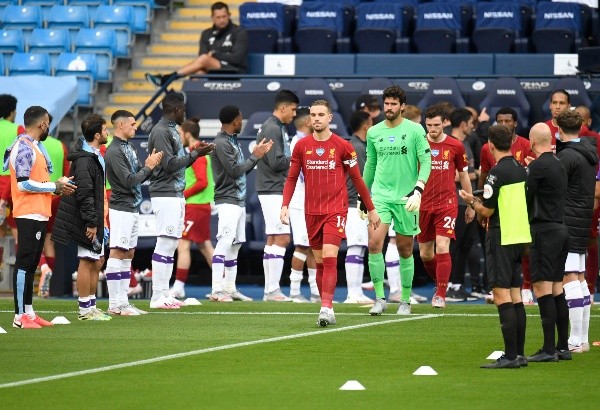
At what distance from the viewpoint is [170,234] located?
1619cm

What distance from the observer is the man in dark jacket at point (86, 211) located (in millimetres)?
14055

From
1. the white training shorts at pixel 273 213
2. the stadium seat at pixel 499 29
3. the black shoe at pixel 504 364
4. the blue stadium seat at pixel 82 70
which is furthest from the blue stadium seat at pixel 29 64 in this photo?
the black shoe at pixel 504 364

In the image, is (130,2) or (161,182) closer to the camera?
(161,182)

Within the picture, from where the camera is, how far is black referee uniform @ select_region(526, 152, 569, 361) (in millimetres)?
10734

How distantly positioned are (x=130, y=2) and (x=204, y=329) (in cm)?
1486

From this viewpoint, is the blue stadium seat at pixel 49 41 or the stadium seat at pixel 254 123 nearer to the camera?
the stadium seat at pixel 254 123

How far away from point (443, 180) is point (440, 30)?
28.3 ft

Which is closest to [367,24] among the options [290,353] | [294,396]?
[290,353]

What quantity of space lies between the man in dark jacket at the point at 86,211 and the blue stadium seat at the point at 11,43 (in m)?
13.2

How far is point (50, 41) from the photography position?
1059 inches

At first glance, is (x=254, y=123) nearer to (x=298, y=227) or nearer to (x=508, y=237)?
(x=298, y=227)

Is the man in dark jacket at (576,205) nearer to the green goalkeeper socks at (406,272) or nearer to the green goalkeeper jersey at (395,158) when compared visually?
the green goalkeeper jersey at (395,158)

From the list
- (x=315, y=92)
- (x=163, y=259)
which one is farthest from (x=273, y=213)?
(x=315, y=92)

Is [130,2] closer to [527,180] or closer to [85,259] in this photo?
[85,259]
